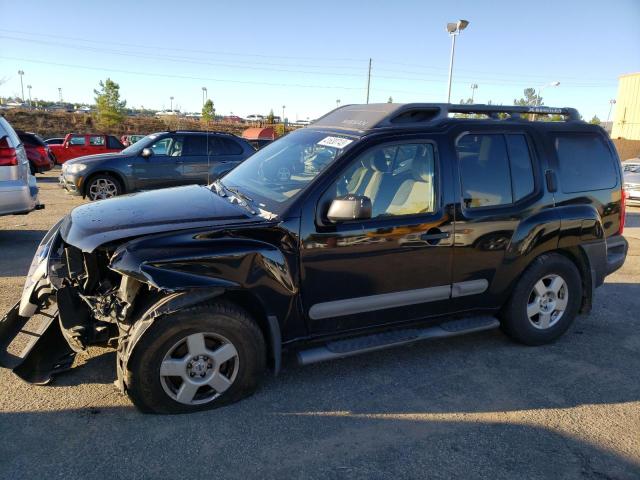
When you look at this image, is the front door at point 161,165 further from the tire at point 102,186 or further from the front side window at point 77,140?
the front side window at point 77,140

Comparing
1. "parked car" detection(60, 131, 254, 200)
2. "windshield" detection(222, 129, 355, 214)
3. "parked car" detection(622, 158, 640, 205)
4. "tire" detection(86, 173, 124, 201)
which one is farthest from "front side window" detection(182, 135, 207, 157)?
"parked car" detection(622, 158, 640, 205)

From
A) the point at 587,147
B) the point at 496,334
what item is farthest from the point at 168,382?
the point at 587,147

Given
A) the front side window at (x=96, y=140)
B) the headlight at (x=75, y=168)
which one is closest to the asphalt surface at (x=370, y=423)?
the headlight at (x=75, y=168)

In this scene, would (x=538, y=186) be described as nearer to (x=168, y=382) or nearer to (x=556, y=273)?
(x=556, y=273)

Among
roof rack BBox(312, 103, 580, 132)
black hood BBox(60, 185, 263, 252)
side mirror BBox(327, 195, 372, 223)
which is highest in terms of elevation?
roof rack BBox(312, 103, 580, 132)

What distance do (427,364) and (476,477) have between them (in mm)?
1324

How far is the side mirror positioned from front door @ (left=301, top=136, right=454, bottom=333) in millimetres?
111

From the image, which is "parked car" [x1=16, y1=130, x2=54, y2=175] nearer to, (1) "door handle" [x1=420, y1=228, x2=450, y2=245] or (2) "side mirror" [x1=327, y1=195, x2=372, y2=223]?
(2) "side mirror" [x1=327, y1=195, x2=372, y2=223]

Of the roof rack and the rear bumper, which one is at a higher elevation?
the roof rack

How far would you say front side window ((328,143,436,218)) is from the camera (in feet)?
11.5

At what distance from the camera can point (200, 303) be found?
3027 mm

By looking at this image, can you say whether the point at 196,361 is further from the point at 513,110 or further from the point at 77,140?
the point at 77,140

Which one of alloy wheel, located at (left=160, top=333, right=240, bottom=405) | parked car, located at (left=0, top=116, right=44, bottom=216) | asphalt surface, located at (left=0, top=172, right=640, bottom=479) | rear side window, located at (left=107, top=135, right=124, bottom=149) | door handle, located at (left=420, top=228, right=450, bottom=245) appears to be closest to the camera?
asphalt surface, located at (left=0, top=172, right=640, bottom=479)

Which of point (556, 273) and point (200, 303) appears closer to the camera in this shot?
point (200, 303)
